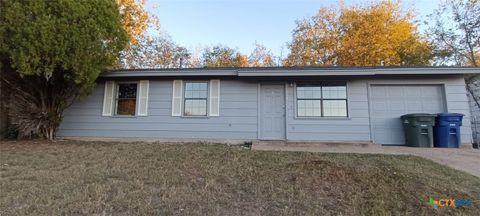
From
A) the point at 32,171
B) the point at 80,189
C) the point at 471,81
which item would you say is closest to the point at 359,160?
the point at 80,189

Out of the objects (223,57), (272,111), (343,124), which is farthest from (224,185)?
(223,57)

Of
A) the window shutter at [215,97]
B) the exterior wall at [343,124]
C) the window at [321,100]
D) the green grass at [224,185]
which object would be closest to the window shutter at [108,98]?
Answer: the green grass at [224,185]

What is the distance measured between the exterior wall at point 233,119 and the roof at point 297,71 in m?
0.45

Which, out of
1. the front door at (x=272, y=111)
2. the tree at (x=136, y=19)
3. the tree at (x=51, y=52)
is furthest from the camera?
the tree at (x=136, y=19)

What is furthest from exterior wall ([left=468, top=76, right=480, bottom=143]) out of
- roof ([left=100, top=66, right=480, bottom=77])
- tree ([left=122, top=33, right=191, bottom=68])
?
tree ([left=122, top=33, right=191, bottom=68])

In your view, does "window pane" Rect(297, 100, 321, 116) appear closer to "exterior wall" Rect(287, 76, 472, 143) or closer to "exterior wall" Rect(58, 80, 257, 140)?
"exterior wall" Rect(287, 76, 472, 143)

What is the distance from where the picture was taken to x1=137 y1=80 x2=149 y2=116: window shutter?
7504 mm

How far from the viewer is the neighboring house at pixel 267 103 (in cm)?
685

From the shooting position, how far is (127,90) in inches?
305

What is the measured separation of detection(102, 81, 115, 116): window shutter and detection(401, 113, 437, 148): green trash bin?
9275 millimetres

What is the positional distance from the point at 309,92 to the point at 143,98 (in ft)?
17.9

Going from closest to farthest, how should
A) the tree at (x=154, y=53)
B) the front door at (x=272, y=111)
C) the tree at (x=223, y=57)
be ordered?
the front door at (x=272, y=111)
the tree at (x=154, y=53)
the tree at (x=223, y=57)

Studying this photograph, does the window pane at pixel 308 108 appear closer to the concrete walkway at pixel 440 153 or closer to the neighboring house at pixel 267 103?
the neighboring house at pixel 267 103

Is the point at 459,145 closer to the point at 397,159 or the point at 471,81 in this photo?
the point at 397,159
